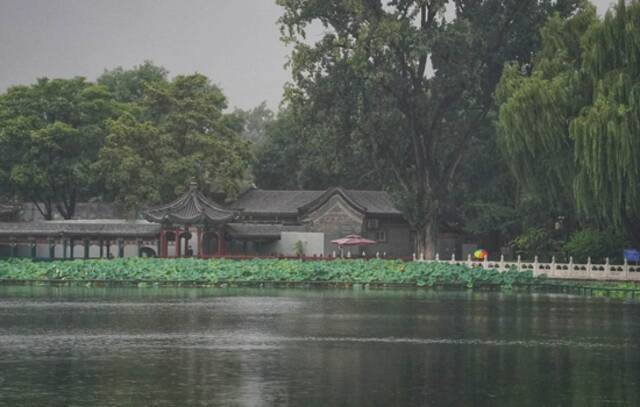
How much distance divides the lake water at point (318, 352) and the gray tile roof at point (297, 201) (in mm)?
24181

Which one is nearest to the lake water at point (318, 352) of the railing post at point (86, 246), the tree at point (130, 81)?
the railing post at point (86, 246)

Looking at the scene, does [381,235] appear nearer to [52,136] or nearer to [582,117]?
[52,136]

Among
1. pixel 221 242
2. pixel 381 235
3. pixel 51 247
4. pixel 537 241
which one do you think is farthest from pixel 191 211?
pixel 537 241

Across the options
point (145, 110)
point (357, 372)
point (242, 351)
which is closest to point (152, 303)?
point (242, 351)

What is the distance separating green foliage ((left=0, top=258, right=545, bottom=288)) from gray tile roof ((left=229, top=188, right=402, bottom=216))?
41.7 ft

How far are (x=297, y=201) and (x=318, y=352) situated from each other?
147 feet

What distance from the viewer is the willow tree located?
161 ft

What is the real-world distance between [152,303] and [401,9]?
78.2 ft

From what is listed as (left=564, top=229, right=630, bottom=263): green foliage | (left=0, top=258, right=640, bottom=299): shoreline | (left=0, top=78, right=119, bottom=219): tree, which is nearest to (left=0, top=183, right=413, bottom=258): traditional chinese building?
(left=0, top=78, right=119, bottom=219): tree

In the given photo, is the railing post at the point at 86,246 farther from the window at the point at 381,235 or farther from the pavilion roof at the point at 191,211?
the window at the point at 381,235

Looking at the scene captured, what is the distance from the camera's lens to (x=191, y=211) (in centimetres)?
6906

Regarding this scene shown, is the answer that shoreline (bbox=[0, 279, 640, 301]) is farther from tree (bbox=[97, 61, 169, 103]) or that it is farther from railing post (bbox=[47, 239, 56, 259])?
tree (bbox=[97, 61, 169, 103])

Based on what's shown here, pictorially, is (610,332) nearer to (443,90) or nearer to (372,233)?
(443,90)

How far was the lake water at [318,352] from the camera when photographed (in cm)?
2364
